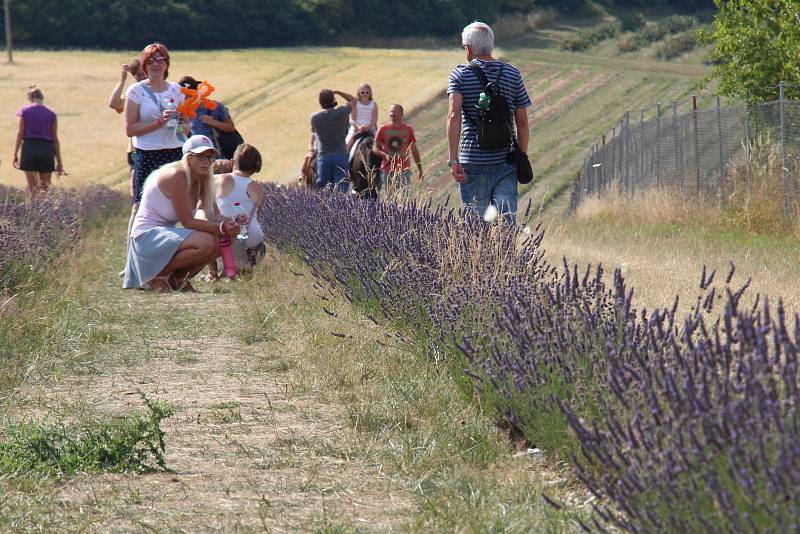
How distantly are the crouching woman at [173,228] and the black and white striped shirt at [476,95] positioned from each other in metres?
→ 1.94

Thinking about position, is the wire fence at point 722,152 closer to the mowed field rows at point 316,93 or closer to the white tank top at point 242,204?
the white tank top at point 242,204

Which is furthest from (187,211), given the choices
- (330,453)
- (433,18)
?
(433,18)

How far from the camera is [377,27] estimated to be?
76938 millimetres

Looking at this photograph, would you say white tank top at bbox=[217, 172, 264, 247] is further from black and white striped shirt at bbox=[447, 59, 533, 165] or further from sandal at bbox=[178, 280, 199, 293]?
black and white striped shirt at bbox=[447, 59, 533, 165]

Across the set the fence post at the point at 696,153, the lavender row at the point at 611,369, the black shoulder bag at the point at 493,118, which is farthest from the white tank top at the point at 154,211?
the fence post at the point at 696,153

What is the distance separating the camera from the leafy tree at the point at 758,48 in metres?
19.1

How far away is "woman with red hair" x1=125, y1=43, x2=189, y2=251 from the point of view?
415 inches

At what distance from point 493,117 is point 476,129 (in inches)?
6.5

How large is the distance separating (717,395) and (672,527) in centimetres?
31

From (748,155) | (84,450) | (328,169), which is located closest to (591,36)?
(748,155)

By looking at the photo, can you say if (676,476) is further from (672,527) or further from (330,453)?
(330,453)

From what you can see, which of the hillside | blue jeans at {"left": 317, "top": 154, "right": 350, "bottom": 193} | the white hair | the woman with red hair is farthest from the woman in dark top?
the hillside

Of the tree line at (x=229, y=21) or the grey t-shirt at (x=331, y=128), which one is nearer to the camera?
the grey t-shirt at (x=331, y=128)

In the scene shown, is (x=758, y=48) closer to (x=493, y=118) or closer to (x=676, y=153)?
(x=676, y=153)
